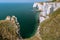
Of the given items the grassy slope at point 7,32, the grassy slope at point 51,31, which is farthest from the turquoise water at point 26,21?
the grassy slope at point 51,31

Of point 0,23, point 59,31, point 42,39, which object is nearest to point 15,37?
point 0,23

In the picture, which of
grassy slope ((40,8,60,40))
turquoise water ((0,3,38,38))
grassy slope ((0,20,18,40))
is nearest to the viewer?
grassy slope ((40,8,60,40))

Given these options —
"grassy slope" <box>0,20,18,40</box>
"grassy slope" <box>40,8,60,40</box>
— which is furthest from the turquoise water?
"grassy slope" <box>40,8,60,40</box>

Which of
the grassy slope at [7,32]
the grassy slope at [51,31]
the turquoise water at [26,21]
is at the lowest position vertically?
the turquoise water at [26,21]

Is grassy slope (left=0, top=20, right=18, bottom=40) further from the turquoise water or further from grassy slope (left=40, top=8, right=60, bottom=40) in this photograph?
the turquoise water

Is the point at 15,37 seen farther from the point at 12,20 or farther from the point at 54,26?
the point at 54,26

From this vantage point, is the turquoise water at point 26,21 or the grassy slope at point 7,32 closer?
the grassy slope at point 7,32

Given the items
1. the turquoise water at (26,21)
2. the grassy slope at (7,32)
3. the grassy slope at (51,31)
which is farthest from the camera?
the turquoise water at (26,21)

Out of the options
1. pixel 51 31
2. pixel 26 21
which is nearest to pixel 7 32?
pixel 51 31

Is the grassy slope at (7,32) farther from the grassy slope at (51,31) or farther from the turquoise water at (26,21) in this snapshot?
the turquoise water at (26,21)

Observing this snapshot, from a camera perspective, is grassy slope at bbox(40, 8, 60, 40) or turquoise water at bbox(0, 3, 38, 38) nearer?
grassy slope at bbox(40, 8, 60, 40)

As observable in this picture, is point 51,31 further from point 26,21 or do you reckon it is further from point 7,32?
point 26,21

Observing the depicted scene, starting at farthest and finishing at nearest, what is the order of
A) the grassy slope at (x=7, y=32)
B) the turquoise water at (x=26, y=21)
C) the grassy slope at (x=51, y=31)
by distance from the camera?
1. the turquoise water at (x=26, y=21)
2. the grassy slope at (x=7, y=32)
3. the grassy slope at (x=51, y=31)
